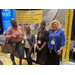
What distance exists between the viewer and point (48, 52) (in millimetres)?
2080

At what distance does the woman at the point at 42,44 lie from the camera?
1995 millimetres

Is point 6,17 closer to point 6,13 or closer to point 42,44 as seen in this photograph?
point 6,13

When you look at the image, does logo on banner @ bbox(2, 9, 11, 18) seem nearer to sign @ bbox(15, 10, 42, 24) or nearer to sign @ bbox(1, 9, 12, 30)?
sign @ bbox(1, 9, 12, 30)

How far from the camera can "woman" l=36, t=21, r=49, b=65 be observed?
78.5 inches

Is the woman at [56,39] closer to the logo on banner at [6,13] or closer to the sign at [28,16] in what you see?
the sign at [28,16]

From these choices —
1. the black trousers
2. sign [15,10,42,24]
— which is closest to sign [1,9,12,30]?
sign [15,10,42,24]

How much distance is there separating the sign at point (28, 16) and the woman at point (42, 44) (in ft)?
0.81

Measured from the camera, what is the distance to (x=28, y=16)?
6.55ft

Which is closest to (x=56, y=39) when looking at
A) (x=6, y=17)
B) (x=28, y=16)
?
(x=28, y=16)

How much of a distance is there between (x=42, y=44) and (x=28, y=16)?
3.20ft

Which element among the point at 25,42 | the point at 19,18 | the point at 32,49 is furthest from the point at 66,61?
the point at 19,18

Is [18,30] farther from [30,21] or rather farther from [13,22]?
[30,21]

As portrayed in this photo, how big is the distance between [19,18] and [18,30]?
38 centimetres

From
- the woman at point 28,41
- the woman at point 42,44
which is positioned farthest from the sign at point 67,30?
the woman at point 28,41
